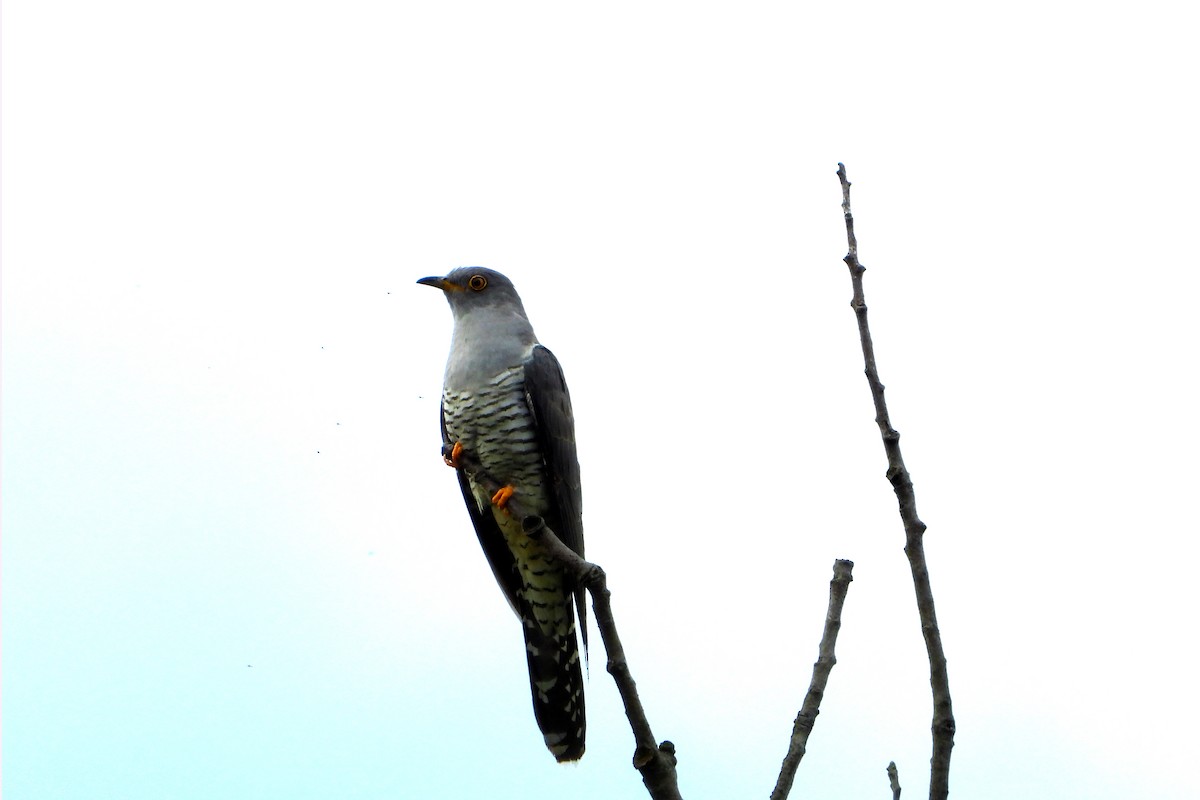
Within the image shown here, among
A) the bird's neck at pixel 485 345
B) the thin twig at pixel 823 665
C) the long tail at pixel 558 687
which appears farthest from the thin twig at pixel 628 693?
the bird's neck at pixel 485 345

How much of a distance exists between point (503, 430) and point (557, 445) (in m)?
0.26

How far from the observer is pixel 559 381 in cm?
540

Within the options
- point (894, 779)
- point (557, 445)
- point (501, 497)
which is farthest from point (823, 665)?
point (557, 445)

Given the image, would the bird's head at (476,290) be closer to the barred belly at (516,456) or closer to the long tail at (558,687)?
Answer: the barred belly at (516,456)

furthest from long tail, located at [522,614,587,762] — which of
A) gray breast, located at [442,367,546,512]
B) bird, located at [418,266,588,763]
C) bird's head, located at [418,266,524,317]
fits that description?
bird's head, located at [418,266,524,317]

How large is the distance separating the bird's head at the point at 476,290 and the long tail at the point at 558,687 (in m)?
1.52

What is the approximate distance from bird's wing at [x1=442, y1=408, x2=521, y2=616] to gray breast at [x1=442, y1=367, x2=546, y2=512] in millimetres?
186

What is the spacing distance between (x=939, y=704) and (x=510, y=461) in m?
3.23

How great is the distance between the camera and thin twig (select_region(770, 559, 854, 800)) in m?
2.67

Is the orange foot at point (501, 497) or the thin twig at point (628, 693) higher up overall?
the orange foot at point (501, 497)

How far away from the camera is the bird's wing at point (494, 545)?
5.42m

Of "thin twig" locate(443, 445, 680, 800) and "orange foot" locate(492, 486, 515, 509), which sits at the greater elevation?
"orange foot" locate(492, 486, 515, 509)

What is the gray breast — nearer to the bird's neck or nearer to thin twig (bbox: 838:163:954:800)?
the bird's neck

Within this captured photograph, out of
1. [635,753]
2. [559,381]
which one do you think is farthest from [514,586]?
[635,753]
